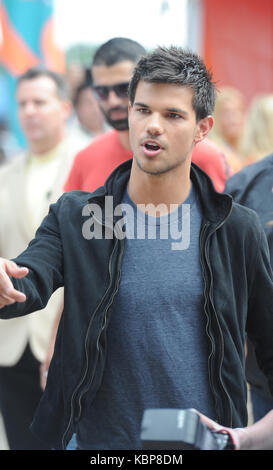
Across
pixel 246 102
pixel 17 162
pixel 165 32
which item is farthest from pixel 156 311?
pixel 246 102

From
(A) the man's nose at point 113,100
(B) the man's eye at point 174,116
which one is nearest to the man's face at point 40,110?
(A) the man's nose at point 113,100

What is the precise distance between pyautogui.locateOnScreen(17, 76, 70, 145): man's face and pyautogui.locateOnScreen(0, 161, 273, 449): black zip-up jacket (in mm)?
2501

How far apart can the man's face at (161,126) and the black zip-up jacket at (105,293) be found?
0.19 meters

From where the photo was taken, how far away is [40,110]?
5156 mm

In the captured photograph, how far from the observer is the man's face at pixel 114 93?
3.70m

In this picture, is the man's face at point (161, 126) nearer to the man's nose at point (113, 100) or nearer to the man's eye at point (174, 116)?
the man's eye at point (174, 116)

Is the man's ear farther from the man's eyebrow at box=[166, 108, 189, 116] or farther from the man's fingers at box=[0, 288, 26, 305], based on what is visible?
the man's fingers at box=[0, 288, 26, 305]

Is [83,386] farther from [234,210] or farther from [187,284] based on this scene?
[234,210]

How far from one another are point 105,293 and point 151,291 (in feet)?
0.47

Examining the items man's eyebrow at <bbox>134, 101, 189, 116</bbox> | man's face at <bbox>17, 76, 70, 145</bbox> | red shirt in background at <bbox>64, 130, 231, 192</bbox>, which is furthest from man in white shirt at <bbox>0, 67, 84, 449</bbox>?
man's eyebrow at <bbox>134, 101, 189, 116</bbox>

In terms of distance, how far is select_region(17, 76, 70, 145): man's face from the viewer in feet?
16.6

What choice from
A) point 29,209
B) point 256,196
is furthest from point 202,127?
point 29,209

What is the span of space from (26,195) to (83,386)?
250 centimetres

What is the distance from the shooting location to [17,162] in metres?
5.06
